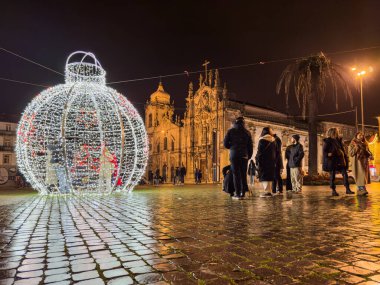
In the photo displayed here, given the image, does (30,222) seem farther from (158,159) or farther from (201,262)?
(158,159)

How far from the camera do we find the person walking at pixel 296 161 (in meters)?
11.2

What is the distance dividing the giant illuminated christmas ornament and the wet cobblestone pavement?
7.63 metres

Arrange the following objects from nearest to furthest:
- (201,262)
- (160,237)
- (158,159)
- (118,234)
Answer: (201,262)
(160,237)
(118,234)
(158,159)

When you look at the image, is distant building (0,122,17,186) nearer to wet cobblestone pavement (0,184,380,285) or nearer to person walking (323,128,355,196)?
person walking (323,128,355,196)

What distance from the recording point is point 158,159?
2192 inches

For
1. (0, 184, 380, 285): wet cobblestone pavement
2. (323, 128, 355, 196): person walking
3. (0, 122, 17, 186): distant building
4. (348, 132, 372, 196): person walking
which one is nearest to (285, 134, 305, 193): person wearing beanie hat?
(323, 128, 355, 196): person walking

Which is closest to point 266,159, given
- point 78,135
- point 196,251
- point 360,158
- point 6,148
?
point 360,158

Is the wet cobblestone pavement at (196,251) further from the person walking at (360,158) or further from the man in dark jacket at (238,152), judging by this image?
the person walking at (360,158)

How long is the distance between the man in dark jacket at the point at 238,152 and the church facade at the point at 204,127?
30888 millimetres

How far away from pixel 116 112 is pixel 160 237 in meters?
10.2

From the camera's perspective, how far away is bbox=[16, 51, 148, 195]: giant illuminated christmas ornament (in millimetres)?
12945

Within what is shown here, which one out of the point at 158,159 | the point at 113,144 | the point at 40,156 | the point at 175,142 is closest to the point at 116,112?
the point at 113,144

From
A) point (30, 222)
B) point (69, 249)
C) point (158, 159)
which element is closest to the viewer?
point (69, 249)

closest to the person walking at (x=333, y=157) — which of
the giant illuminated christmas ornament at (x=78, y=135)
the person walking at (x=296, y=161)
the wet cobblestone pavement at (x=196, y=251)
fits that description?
the person walking at (x=296, y=161)
